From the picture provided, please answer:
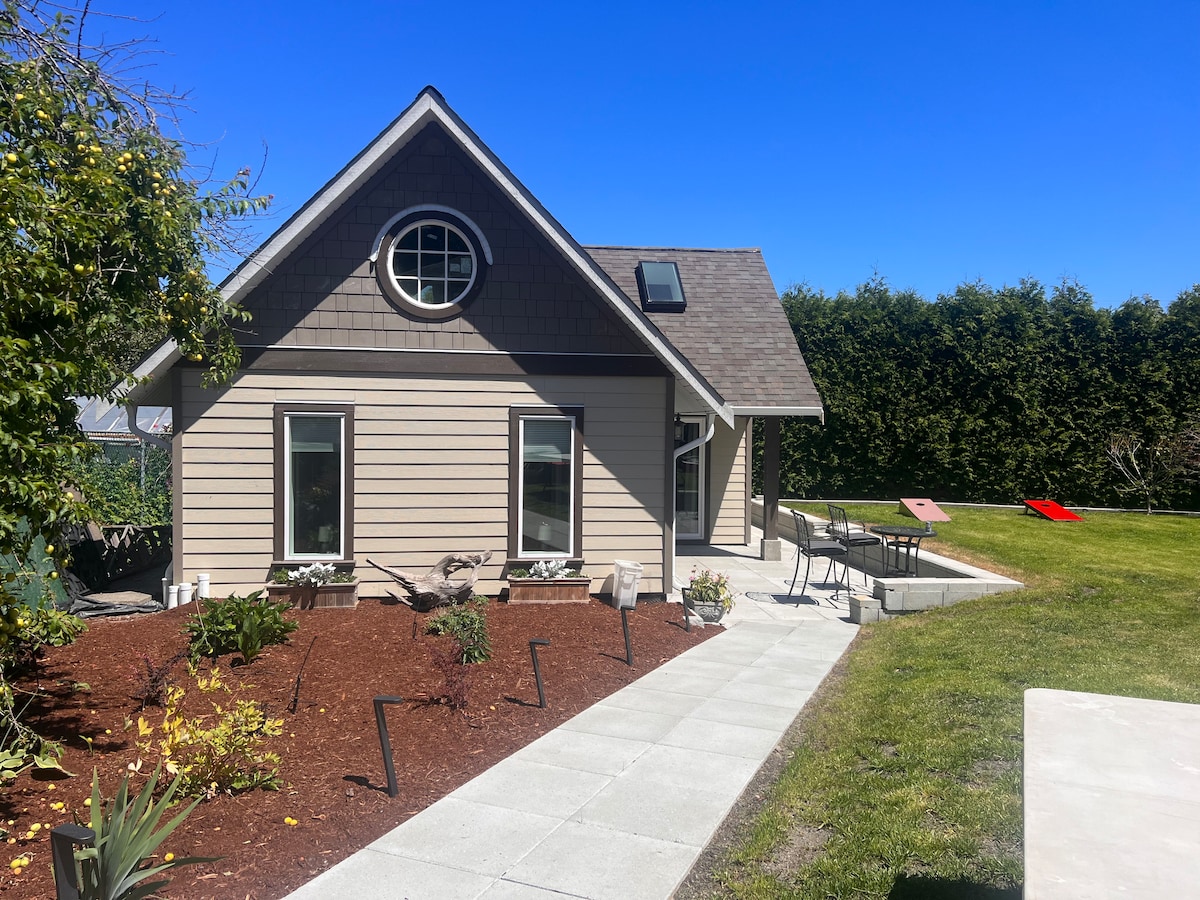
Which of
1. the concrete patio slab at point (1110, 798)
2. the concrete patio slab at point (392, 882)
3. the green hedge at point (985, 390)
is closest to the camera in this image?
the concrete patio slab at point (1110, 798)

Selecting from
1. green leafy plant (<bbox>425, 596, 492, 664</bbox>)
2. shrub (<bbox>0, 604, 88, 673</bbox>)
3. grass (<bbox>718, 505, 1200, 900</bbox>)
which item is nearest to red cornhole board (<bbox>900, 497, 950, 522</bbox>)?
grass (<bbox>718, 505, 1200, 900</bbox>)

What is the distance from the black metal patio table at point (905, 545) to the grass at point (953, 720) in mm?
1065

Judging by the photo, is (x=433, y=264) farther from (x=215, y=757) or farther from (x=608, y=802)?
(x=608, y=802)

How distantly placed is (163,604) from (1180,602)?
Result: 1122 centimetres

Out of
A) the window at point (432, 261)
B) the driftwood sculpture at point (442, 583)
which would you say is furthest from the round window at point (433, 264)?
the driftwood sculpture at point (442, 583)

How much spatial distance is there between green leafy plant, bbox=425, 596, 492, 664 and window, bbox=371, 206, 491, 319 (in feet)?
11.9

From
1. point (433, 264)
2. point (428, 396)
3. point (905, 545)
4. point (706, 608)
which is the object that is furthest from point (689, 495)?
point (433, 264)

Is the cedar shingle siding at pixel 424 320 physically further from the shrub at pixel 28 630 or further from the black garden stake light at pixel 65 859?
the black garden stake light at pixel 65 859

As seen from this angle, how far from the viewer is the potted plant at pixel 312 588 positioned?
9297mm

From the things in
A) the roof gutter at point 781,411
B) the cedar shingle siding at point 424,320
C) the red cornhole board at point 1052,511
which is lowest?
the red cornhole board at point 1052,511

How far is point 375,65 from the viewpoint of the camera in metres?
9.91

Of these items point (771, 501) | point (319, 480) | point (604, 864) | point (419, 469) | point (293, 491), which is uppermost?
point (419, 469)

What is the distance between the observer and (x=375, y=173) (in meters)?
9.45

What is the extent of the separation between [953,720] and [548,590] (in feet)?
16.2
